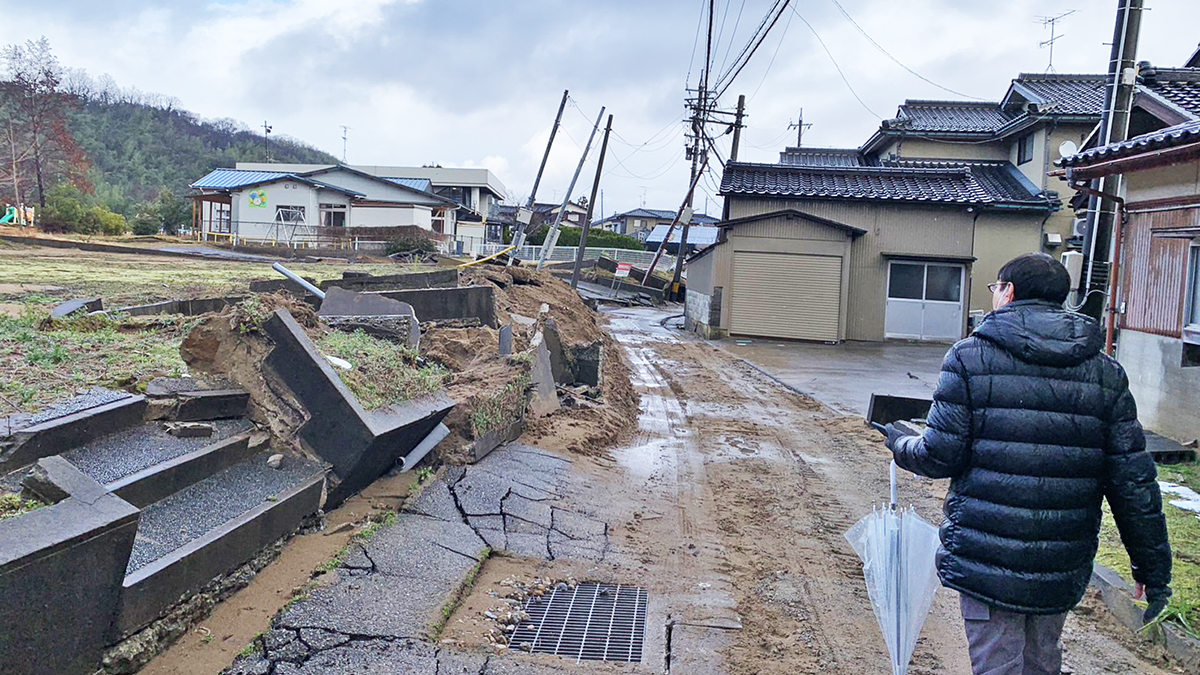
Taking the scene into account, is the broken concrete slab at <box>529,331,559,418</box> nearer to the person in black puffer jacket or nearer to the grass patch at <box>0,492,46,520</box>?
the grass patch at <box>0,492,46,520</box>

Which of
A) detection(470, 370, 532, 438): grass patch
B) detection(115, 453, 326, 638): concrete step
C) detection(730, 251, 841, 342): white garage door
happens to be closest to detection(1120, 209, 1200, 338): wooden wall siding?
detection(470, 370, 532, 438): grass patch

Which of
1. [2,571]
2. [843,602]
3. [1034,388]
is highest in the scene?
[1034,388]

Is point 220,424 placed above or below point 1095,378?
below

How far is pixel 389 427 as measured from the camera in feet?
17.5

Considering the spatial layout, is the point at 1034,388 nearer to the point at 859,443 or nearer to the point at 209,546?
the point at 209,546

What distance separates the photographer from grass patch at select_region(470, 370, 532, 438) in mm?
6859

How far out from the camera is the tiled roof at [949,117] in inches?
1123

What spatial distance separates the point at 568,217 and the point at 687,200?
4658 cm

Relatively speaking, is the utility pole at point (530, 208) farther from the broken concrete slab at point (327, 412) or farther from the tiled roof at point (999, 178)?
the broken concrete slab at point (327, 412)

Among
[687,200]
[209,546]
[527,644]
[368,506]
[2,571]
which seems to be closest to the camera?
[2,571]

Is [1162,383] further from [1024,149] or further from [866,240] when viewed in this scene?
[1024,149]

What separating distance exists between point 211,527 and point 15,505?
944mm

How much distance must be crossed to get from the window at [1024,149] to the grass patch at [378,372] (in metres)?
23.6

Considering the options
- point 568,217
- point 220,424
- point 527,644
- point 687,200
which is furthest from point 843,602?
point 568,217
